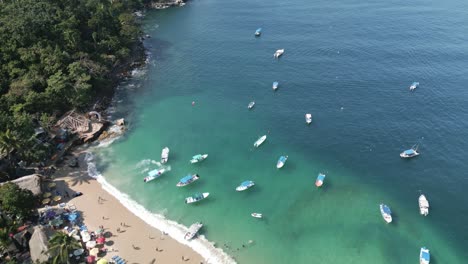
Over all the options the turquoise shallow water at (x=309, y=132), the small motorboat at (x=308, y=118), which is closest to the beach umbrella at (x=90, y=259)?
the turquoise shallow water at (x=309, y=132)

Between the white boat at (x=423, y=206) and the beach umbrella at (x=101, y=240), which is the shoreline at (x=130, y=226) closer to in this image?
the beach umbrella at (x=101, y=240)

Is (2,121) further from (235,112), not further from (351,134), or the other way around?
(351,134)

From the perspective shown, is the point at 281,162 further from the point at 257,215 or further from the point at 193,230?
the point at 193,230

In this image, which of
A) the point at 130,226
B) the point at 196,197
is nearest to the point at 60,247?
the point at 130,226

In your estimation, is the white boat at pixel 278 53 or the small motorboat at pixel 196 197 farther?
the white boat at pixel 278 53

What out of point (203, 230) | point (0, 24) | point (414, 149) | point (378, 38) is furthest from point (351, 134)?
point (0, 24)
